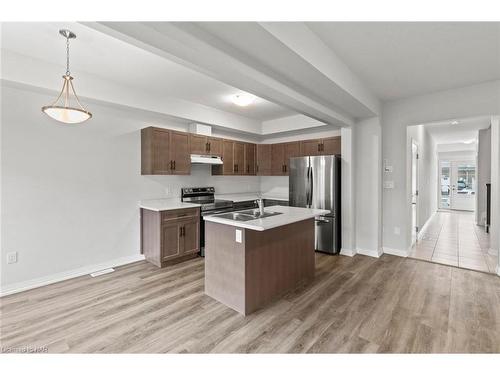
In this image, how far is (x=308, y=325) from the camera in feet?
7.44

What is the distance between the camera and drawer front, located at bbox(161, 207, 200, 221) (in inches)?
146

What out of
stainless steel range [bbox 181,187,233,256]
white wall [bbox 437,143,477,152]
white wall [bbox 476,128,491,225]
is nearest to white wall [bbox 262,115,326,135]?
stainless steel range [bbox 181,187,233,256]

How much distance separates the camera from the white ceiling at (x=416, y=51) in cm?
218

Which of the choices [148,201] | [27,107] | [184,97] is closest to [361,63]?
[184,97]

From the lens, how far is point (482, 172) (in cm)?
621

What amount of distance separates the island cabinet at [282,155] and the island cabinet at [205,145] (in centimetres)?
142

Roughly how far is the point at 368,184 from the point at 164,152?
3557 mm

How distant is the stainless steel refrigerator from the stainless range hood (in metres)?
1.55

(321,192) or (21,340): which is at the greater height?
(321,192)

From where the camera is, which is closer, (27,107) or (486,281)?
(27,107)

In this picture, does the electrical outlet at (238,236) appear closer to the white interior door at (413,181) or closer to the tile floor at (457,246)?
the tile floor at (457,246)

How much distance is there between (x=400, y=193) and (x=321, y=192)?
131 centimetres

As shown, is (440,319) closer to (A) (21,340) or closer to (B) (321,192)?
(B) (321,192)
